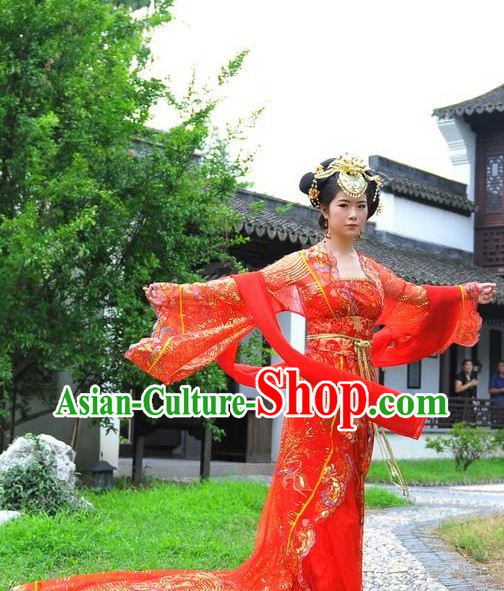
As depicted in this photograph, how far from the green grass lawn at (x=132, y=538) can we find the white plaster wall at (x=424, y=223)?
1051 cm

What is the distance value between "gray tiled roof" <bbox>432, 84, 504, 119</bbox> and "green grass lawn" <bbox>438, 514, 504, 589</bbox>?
12.1 meters

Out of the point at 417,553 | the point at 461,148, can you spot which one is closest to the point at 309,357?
the point at 417,553

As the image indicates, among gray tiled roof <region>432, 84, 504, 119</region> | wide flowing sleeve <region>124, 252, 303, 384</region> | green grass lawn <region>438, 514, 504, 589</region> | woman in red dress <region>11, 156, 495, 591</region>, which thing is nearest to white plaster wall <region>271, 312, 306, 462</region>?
green grass lawn <region>438, 514, 504, 589</region>

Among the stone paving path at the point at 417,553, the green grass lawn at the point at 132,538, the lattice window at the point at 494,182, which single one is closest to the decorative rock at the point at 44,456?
the green grass lawn at the point at 132,538

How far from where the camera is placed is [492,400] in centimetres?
1812

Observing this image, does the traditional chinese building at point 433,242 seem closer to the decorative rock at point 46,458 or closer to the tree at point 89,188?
the tree at point 89,188

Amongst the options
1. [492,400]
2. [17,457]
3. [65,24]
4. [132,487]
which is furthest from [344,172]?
[492,400]

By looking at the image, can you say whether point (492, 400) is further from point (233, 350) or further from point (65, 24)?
point (233, 350)

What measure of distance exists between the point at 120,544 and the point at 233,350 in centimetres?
208

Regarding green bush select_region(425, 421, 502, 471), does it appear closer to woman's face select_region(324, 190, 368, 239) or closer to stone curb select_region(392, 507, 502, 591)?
stone curb select_region(392, 507, 502, 591)

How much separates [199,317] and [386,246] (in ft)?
44.4

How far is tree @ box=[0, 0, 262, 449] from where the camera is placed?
29.1 feet

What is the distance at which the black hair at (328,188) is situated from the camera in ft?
15.1

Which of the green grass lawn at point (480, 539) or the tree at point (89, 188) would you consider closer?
the green grass lawn at point (480, 539)
